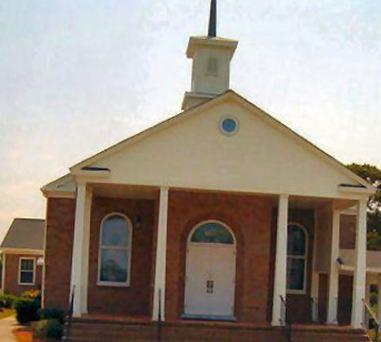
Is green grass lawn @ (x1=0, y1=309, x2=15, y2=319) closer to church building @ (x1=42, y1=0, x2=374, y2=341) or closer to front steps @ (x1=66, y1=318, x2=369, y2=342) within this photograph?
church building @ (x1=42, y1=0, x2=374, y2=341)

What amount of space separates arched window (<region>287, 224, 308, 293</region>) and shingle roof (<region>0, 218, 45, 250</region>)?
22.0 meters

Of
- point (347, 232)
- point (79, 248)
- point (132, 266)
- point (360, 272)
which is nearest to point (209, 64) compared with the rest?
point (347, 232)

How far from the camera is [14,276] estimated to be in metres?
45.8

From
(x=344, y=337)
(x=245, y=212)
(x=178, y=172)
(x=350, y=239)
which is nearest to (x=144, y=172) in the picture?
(x=178, y=172)

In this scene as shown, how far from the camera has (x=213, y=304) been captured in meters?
25.1

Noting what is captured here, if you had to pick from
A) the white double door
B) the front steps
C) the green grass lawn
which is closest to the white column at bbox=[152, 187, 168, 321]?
the front steps

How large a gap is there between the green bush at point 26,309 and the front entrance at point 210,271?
287 inches

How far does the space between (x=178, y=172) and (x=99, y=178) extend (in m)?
2.23

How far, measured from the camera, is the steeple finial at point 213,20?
1219 inches

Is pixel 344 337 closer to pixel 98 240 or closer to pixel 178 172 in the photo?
pixel 178 172

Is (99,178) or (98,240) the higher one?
(99,178)

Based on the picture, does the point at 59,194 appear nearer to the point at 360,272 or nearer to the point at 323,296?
the point at 323,296

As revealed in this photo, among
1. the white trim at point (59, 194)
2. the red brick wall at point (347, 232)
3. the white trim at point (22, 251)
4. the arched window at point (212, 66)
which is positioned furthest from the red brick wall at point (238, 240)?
the white trim at point (22, 251)

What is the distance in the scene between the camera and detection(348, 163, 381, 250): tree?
55688mm
